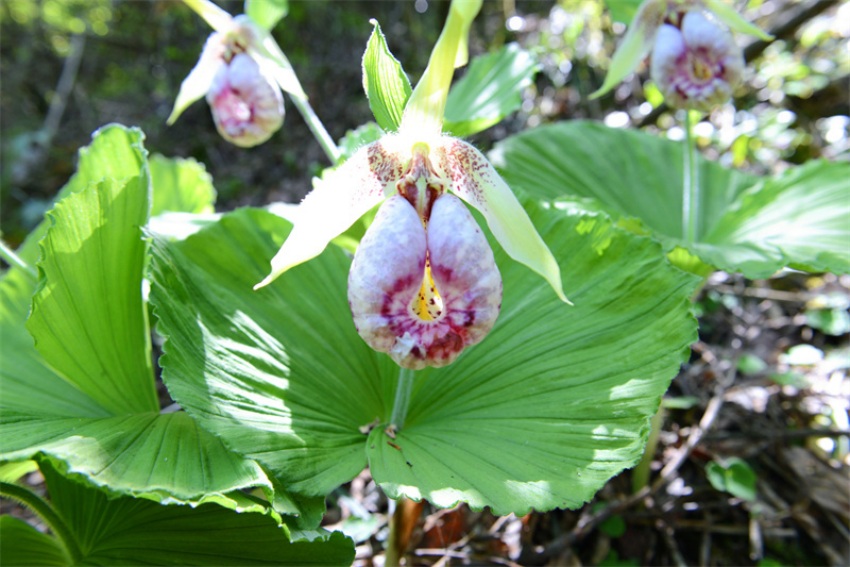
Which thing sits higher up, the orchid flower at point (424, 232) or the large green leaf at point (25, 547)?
the orchid flower at point (424, 232)

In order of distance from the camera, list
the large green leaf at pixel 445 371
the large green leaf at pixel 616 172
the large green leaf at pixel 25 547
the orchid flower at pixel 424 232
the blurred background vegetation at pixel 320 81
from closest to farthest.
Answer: the orchid flower at pixel 424 232, the large green leaf at pixel 445 371, the large green leaf at pixel 25 547, the large green leaf at pixel 616 172, the blurred background vegetation at pixel 320 81

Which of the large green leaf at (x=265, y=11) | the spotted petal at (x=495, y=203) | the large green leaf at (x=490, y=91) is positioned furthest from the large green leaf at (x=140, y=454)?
the large green leaf at (x=265, y=11)

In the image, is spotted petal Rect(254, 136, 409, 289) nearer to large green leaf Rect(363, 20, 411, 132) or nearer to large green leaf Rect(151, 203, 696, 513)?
large green leaf Rect(363, 20, 411, 132)

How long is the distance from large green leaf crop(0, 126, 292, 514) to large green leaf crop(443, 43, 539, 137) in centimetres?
75

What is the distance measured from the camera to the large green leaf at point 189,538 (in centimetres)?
103

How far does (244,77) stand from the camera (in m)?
1.44

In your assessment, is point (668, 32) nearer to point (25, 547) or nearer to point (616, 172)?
point (616, 172)

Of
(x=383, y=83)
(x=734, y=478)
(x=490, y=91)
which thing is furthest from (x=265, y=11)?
(x=734, y=478)

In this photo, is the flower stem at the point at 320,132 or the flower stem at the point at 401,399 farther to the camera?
the flower stem at the point at 320,132

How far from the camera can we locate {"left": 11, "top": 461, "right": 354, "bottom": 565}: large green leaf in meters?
1.03

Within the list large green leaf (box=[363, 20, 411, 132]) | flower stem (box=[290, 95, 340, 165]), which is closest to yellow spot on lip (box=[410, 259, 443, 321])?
large green leaf (box=[363, 20, 411, 132])

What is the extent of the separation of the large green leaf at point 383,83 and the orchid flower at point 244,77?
1.75 ft

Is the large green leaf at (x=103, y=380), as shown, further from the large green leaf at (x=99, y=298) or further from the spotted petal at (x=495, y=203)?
the spotted petal at (x=495, y=203)

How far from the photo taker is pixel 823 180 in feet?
5.56
